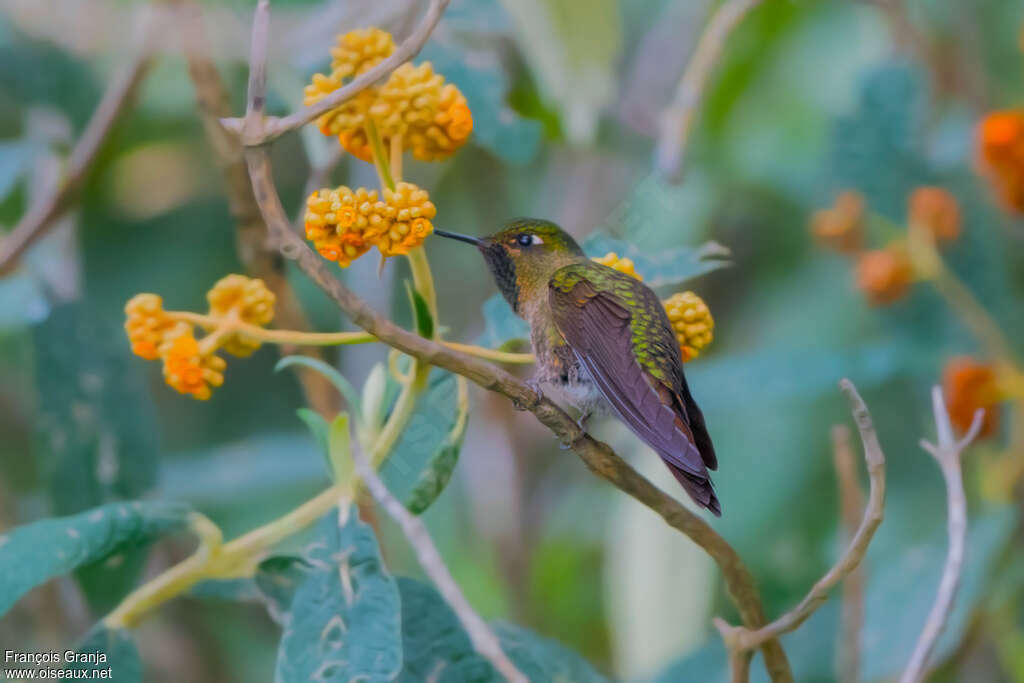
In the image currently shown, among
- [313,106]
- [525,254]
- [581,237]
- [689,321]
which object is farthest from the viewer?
[581,237]

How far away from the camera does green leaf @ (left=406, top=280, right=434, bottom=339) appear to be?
0.65 metres

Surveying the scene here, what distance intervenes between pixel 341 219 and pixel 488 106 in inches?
15.6

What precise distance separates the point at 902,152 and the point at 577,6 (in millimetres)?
485

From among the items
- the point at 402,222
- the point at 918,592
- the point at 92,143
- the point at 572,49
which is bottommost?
the point at 918,592

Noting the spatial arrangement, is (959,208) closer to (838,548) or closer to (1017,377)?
(1017,377)

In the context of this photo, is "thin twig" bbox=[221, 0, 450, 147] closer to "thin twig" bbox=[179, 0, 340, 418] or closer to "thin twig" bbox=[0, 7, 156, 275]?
"thin twig" bbox=[179, 0, 340, 418]

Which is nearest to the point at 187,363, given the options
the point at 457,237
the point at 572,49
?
the point at 457,237

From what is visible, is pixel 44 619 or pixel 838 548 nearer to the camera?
pixel 44 619

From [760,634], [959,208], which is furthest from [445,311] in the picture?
[760,634]

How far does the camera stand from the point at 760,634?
665 millimetres

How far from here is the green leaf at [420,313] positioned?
2.13 ft

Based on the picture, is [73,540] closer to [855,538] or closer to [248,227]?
[248,227]

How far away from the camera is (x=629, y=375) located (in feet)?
2.50

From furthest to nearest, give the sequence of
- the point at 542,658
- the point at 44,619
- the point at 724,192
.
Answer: the point at 724,192 → the point at 44,619 → the point at 542,658
